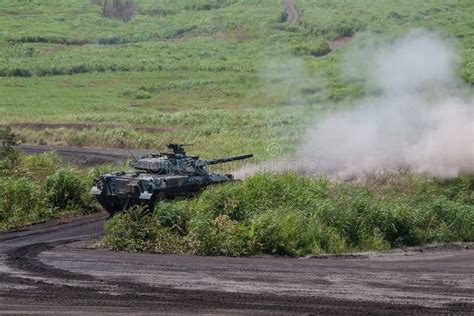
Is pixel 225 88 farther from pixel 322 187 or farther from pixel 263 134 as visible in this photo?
pixel 322 187

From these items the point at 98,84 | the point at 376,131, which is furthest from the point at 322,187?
the point at 98,84

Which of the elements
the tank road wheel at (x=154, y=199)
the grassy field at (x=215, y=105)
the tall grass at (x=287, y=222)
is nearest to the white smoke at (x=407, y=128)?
the grassy field at (x=215, y=105)

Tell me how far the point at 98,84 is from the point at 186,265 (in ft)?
223

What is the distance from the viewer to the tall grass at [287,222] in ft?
77.8

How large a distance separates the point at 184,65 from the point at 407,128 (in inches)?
2436

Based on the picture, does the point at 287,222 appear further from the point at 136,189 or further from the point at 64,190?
the point at 64,190

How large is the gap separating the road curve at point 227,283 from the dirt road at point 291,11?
99642 mm

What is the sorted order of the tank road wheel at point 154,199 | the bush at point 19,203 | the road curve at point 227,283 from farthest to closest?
the bush at point 19,203 < the tank road wheel at point 154,199 < the road curve at point 227,283

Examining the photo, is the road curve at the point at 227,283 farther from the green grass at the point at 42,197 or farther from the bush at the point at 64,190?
the bush at the point at 64,190

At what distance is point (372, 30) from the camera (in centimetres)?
9325

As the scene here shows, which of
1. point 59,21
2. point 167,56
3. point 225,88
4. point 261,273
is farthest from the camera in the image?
point 59,21

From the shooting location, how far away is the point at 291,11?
130 metres

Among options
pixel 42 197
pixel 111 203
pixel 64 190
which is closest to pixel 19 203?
pixel 42 197

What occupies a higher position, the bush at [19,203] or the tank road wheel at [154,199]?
the tank road wheel at [154,199]
